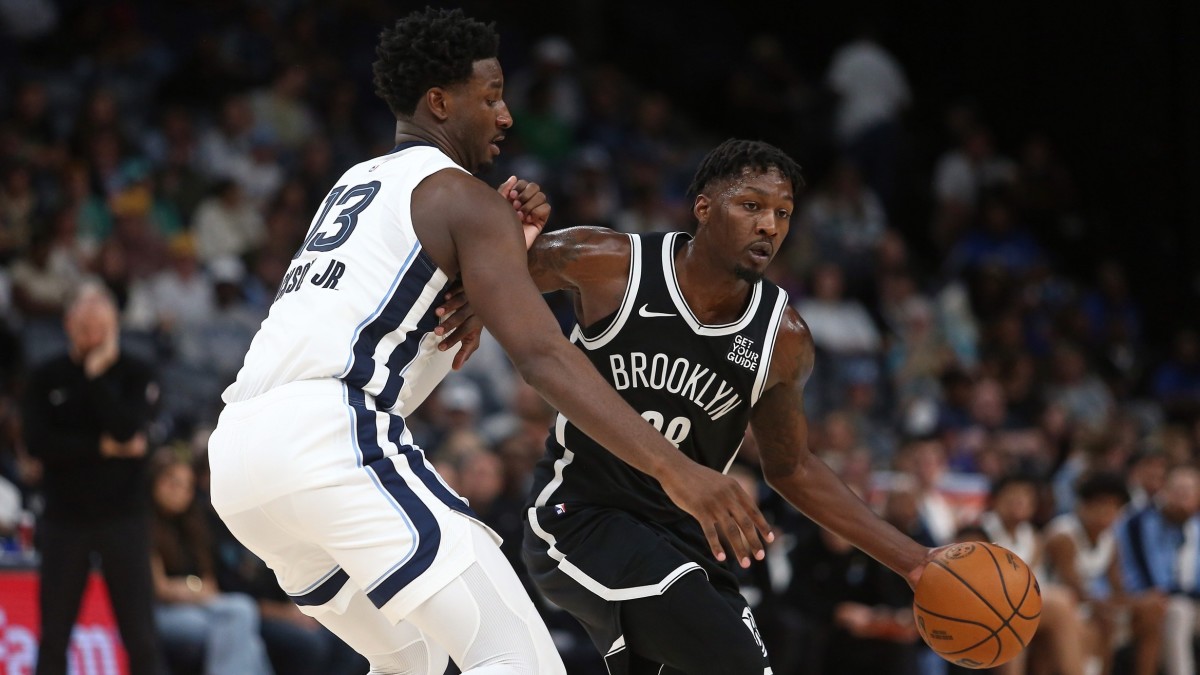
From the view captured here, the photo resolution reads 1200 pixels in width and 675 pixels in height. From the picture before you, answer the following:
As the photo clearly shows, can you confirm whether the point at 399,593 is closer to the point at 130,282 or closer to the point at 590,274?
the point at 590,274

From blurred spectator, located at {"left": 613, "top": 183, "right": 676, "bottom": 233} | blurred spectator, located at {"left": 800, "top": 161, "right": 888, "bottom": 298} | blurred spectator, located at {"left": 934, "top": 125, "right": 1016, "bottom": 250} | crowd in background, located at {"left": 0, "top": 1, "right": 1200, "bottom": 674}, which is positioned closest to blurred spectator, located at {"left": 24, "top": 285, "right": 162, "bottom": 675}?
crowd in background, located at {"left": 0, "top": 1, "right": 1200, "bottom": 674}

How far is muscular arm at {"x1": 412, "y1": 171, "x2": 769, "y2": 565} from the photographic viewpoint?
12.1 ft

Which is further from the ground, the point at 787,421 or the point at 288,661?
the point at 787,421

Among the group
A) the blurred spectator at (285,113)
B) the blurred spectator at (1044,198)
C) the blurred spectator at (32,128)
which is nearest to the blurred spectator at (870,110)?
the blurred spectator at (1044,198)

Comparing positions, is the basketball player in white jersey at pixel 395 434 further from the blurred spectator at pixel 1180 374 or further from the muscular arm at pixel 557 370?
the blurred spectator at pixel 1180 374

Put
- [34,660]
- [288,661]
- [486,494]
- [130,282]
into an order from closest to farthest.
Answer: [34,660]
[288,661]
[486,494]
[130,282]

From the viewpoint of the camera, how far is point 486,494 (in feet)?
31.6

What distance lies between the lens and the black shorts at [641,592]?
4508 mm

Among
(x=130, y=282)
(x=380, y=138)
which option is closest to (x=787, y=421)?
(x=130, y=282)

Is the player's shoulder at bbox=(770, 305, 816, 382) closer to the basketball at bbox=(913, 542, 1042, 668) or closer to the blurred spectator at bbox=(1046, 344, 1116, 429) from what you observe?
the basketball at bbox=(913, 542, 1042, 668)

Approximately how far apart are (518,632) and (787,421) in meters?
1.60

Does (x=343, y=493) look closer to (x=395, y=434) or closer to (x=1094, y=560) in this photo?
(x=395, y=434)

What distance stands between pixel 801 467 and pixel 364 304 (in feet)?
6.04

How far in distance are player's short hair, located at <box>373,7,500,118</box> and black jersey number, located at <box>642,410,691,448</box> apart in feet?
4.16
